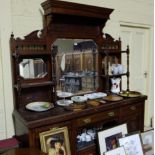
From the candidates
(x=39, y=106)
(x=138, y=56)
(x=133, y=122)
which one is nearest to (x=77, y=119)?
(x=39, y=106)

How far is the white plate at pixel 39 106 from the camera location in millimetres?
2176

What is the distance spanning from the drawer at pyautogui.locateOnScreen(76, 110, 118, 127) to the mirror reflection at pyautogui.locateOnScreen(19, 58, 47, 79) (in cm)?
69

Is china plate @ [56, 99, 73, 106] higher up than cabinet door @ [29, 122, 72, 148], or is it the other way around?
china plate @ [56, 99, 73, 106]

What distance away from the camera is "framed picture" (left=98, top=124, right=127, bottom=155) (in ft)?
7.61

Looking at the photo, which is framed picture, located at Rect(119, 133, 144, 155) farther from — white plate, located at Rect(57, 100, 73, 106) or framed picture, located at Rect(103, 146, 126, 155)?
white plate, located at Rect(57, 100, 73, 106)

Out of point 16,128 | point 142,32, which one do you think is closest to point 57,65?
point 16,128

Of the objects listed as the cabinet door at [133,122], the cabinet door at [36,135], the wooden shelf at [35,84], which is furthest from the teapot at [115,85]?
the cabinet door at [36,135]

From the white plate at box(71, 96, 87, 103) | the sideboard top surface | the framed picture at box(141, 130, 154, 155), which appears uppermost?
the white plate at box(71, 96, 87, 103)

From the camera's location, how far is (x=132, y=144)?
2.43m

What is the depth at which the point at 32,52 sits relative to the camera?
7.40 ft

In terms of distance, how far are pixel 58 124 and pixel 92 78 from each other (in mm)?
992

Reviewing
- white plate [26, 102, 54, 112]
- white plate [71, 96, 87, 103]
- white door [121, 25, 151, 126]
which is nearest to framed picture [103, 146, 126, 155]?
white plate [71, 96, 87, 103]

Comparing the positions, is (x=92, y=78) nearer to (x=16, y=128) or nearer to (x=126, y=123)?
(x=126, y=123)

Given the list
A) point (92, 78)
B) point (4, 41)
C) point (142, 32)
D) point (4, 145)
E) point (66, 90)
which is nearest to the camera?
point (4, 145)
